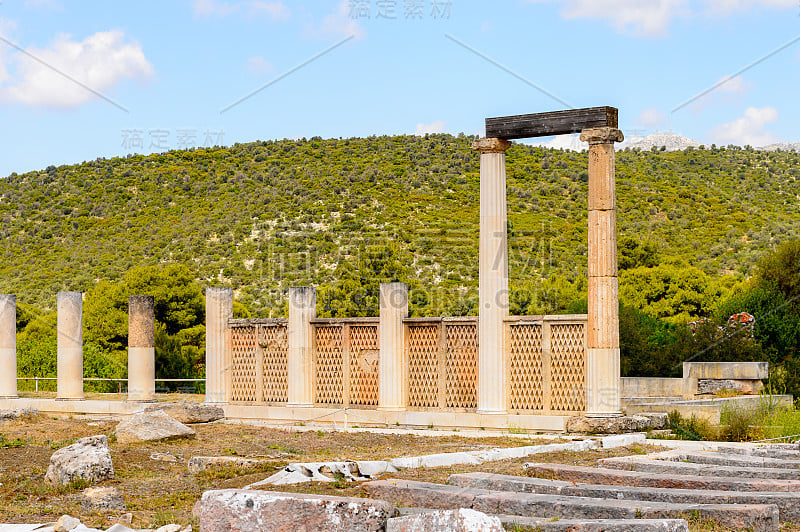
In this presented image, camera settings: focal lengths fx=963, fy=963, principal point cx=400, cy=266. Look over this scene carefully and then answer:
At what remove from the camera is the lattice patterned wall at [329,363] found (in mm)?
21672

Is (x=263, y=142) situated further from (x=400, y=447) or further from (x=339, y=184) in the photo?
(x=400, y=447)

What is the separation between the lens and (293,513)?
7.66 m

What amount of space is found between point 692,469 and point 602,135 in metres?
7.74

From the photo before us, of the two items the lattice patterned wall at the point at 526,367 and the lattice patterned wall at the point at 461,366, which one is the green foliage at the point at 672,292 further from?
the lattice patterned wall at the point at 526,367

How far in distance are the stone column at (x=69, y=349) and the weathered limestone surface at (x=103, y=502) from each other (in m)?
16.4

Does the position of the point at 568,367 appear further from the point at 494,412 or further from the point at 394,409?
the point at 394,409

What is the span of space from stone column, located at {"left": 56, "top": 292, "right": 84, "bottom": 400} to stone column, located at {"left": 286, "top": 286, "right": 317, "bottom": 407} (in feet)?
24.7

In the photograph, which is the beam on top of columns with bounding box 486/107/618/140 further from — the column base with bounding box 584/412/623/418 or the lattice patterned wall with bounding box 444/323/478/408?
the column base with bounding box 584/412/623/418

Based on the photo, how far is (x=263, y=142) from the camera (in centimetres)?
6812

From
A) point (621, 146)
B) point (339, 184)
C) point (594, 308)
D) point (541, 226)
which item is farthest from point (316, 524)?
point (621, 146)

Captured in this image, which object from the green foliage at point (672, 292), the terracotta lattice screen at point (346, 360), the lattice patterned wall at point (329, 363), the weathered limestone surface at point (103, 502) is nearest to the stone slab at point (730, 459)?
the weathered limestone surface at point (103, 502)

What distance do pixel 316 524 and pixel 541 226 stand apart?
43821mm

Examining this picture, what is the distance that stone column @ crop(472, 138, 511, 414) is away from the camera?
18.6 m

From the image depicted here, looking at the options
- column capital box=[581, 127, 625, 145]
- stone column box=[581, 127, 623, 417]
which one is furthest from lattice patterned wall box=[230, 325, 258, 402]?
column capital box=[581, 127, 625, 145]
